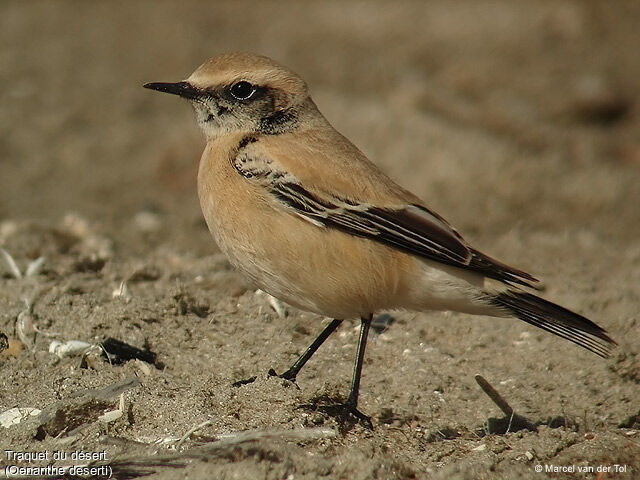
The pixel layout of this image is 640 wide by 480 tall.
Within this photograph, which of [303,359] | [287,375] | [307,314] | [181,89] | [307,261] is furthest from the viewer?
[307,314]

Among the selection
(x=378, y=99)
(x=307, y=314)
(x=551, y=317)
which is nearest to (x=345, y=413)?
(x=551, y=317)

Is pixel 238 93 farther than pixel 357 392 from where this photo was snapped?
Yes

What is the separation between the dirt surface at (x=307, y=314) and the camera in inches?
197

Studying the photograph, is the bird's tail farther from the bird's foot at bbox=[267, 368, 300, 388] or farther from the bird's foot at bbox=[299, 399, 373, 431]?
the bird's foot at bbox=[267, 368, 300, 388]

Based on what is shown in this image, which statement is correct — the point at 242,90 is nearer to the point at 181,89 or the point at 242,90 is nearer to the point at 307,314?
the point at 181,89

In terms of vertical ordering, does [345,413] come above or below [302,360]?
below

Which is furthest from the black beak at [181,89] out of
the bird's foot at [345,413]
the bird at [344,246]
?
the bird's foot at [345,413]

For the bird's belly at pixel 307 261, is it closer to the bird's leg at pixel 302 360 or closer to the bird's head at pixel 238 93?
the bird's leg at pixel 302 360

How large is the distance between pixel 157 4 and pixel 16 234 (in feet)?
26.1

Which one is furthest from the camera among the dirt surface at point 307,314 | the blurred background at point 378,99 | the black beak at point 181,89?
the blurred background at point 378,99

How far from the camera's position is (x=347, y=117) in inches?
431

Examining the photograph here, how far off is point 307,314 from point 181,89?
1.94 m

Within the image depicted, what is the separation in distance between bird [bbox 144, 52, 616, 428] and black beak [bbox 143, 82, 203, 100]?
43 cm

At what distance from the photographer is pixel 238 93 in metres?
6.07
